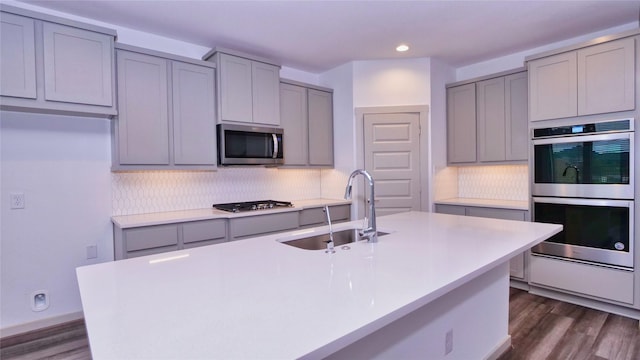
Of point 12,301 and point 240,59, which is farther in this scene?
point 240,59

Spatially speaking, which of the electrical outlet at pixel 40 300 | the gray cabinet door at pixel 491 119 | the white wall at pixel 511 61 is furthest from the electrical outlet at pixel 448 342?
the white wall at pixel 511 61

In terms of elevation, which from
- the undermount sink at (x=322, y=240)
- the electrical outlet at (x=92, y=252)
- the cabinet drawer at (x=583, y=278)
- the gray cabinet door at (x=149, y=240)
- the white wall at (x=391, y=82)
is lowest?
the cabinet drawer at (x=583, y=278)

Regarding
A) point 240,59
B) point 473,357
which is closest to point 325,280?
point 473,357

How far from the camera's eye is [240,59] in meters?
3.38

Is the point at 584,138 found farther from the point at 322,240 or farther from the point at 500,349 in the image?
the point at 322,240

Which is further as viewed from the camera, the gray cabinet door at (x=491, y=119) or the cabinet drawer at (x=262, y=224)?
the gray cabinet door at (x=491, y=119)

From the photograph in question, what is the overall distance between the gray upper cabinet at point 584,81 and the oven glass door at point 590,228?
81cm

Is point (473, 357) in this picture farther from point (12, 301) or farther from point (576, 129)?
point (12, 301)

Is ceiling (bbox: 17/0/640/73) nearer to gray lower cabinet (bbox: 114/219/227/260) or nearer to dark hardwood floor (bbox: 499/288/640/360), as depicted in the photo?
gray lower cabinet (bbox: 114/219/227/260)

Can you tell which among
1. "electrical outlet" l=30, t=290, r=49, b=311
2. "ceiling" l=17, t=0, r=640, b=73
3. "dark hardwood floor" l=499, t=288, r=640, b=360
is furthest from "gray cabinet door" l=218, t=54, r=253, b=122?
"dark hardwood floor" l=499, t=288, r=640, b=360

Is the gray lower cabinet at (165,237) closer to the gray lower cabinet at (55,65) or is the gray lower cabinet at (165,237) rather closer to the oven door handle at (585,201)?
the gray lower cabinet at (55,65)

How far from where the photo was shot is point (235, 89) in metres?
Answer: 3.34

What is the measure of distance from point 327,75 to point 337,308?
395cm

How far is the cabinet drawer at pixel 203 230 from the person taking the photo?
288 centimetres
